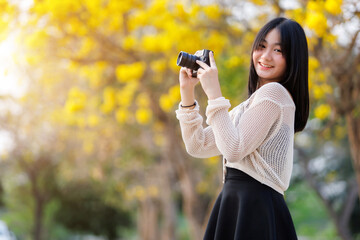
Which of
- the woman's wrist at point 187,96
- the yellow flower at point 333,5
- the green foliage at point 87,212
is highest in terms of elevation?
the yellow flower at point 333,5

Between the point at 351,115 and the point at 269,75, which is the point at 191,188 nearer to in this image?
the point at 351,115

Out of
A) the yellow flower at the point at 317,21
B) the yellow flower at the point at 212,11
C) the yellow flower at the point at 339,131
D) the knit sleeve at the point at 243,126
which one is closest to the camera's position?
the knit sleeve at the point at 243,126

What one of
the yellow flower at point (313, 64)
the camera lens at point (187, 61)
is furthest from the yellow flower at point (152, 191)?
the camera lens at point (187, 61)

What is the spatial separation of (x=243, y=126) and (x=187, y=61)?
291 mm

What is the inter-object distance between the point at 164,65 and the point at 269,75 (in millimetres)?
4611

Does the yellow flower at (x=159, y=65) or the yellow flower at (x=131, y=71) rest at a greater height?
the yellow flower at (x=159, y=65)

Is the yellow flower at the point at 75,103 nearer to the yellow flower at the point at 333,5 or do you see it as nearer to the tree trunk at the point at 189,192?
the tree trunk at the point at 189,192

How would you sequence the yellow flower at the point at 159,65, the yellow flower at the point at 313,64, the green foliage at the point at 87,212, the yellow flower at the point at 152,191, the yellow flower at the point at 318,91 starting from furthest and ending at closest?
1. the green foliage at the point at 87,212
2. the yellow flower at the point at 152,191
3. the yellow flower at the point at 159,65
4. the yellow flower at the point at 318,91
5. the yellow flower at the point at 313,64

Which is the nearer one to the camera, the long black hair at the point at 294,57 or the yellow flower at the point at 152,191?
the long black hair at the point at 294,57

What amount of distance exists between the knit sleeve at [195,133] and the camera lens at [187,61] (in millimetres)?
171

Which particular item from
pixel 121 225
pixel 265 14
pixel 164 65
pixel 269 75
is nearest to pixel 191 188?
pixel 164 65

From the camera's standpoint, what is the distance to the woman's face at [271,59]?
5.98 ft

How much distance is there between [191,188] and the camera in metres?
7.25

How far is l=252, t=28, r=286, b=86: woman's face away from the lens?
1.82 meters
